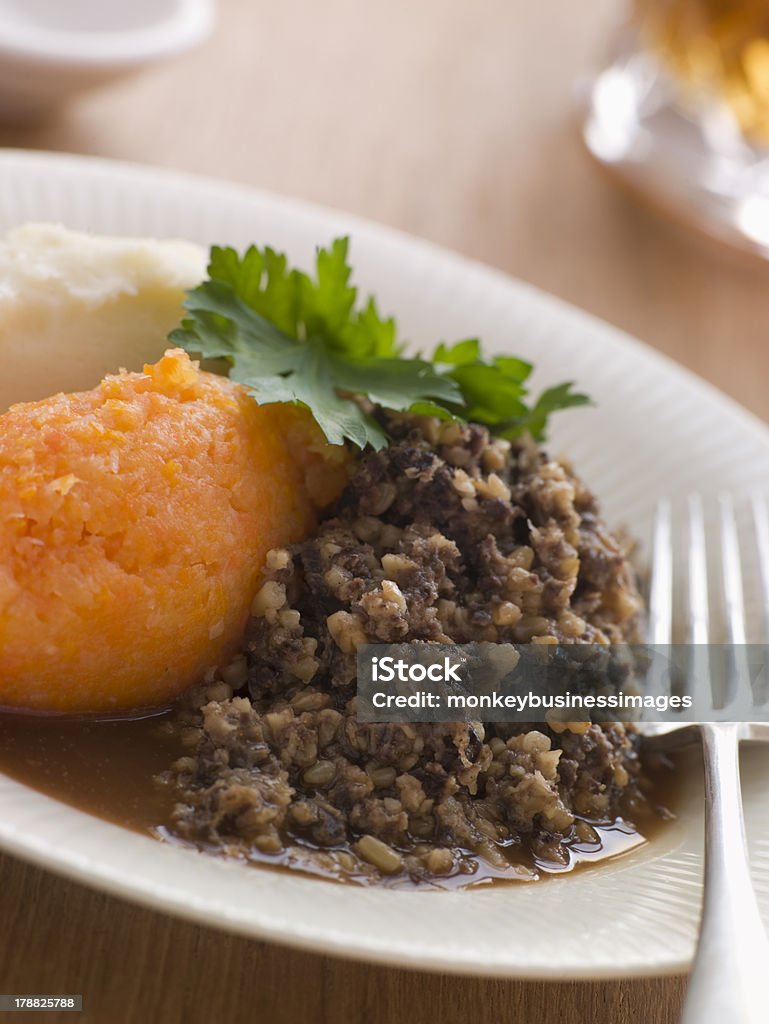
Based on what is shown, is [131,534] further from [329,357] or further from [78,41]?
[78,41]

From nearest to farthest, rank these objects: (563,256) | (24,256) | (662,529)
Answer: (24,256)
(662,529)
(563,256)

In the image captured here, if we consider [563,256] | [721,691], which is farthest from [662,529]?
[563,256]

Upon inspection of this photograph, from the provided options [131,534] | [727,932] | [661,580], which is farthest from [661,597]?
[131,534]

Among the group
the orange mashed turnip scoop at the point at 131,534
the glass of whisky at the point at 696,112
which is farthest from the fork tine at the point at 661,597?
the glass of whisky at the point at 696,112

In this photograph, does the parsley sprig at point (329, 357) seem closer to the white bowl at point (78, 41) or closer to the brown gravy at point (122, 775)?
the brown gravy at point (122, 775)

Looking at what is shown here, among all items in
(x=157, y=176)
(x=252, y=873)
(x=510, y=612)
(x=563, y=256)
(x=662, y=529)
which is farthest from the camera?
(x=563, y=256)

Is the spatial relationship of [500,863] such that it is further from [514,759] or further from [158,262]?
[158,262]
